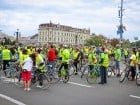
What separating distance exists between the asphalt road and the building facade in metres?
152

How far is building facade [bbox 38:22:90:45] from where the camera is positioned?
588 feet

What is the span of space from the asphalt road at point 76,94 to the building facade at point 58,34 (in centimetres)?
15229

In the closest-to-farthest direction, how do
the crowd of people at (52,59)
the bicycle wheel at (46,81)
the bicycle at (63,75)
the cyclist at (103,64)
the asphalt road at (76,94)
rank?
the asphalt road at (76,94) → the crowd of people at (52,59) → the bicycle wheel at (46,81) → the cyclist at (103,64) → the bicycle at (63,75)

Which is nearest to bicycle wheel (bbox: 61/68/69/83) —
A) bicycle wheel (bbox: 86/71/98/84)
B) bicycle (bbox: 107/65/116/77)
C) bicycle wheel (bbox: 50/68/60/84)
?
bicycle wheel (bbox: 50/68/60/84)

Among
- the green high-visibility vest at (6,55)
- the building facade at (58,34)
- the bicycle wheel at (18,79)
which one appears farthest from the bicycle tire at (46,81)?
the building facade at (58,34)

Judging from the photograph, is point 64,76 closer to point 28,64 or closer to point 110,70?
point 28,64

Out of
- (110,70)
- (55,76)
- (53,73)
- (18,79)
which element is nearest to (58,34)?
(110,70)

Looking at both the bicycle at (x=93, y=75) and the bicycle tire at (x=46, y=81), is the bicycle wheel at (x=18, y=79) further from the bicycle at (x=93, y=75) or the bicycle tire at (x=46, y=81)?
the bicycle at (x=93, y=75)

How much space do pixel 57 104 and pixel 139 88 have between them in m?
6.42

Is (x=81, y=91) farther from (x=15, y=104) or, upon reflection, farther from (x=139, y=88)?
(x=15, y=104)

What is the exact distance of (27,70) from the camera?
17672mm

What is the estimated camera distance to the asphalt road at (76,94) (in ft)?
48.3

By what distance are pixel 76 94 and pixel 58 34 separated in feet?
550

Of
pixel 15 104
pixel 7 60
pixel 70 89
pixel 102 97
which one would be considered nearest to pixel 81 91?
pixel 70 89
